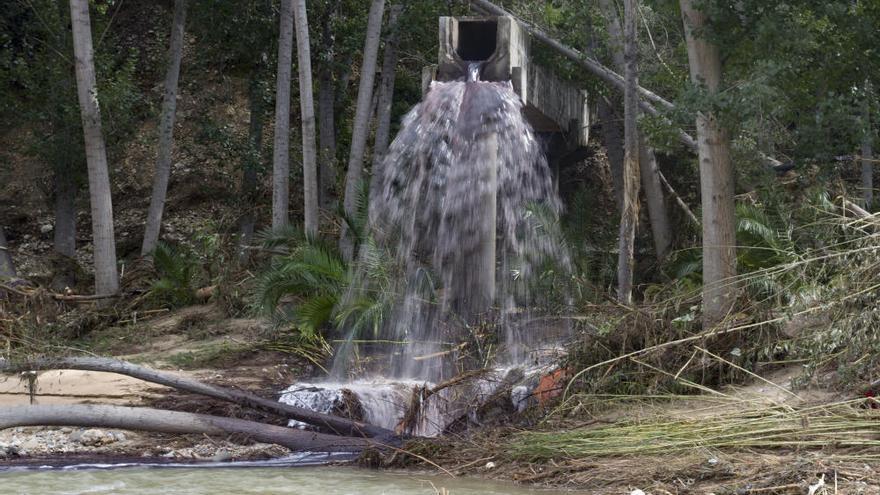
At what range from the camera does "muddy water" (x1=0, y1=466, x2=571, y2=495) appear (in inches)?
309

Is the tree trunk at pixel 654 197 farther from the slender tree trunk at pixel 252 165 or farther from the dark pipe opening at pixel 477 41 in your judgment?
the slender tree trunk at pixel 252 165

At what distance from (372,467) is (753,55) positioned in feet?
19.9

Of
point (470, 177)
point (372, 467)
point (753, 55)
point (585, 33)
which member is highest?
point (585, 33)

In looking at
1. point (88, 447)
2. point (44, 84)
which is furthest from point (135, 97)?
point (88, 447)

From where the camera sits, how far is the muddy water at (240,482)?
7.86 meters

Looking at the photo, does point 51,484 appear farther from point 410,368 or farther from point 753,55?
point 753,55

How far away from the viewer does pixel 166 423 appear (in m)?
10.2

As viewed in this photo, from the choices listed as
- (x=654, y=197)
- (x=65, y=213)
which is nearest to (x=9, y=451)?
(x=654, y=197)

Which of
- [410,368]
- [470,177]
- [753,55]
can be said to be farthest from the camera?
[470,177]

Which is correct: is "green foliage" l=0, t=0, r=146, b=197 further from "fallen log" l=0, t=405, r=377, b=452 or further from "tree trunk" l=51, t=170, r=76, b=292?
"fallen log" l=0, t=405, r=377, b=452

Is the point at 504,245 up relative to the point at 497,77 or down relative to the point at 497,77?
down

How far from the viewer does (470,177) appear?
49.1 ft

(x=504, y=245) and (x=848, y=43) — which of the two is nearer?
(x=848, y=43)

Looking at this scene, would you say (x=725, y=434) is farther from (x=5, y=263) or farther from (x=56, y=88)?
(x=56, y=88)
